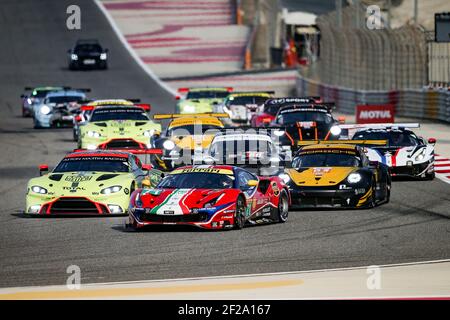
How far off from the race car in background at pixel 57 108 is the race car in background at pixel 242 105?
15.0ft

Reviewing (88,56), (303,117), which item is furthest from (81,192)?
(88,56)

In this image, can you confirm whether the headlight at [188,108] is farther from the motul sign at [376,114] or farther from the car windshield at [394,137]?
the car windshield at [394,137]

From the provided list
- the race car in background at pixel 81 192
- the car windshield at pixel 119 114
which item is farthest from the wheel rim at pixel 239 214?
the car windshield at pixel 119 114

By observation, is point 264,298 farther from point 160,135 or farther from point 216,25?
point 216,25

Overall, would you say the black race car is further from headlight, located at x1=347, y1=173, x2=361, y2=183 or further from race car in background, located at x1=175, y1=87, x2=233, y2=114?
headlight, located at x1=347, y1=173, x2=361, y2=183

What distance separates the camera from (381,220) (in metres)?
19.0

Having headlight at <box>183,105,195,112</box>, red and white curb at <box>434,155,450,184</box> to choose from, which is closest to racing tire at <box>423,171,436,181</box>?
red and white curb at <box>434,155,450,184</box>

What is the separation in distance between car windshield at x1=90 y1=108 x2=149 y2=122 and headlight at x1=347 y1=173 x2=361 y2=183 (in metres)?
11.9

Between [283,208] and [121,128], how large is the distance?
1164 centimetres

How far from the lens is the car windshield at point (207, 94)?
43.7 meters

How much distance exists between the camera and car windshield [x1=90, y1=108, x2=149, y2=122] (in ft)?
105

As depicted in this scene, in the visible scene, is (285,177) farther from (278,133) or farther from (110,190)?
(278,133)

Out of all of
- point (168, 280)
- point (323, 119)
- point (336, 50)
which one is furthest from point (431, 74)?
point (168, 280)
